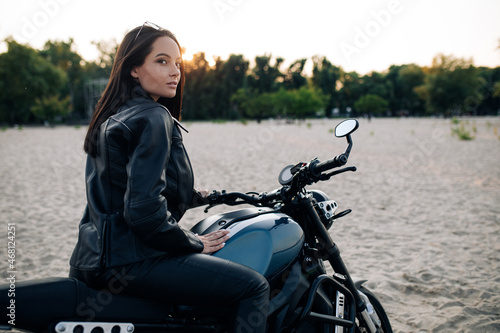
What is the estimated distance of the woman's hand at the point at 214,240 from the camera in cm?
166

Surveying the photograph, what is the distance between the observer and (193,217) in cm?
639

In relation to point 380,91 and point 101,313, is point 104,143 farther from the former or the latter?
point 380,91

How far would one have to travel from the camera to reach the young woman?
4.58ft

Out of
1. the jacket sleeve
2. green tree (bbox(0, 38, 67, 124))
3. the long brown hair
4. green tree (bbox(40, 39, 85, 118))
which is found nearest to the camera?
the jacket sleeve

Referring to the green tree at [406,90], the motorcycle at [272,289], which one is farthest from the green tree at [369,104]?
the motorcycle at [272,289]

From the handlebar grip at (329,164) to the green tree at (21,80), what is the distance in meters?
54.9

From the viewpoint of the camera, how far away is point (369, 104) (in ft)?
286

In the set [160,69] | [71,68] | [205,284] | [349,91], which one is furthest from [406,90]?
[205,284]

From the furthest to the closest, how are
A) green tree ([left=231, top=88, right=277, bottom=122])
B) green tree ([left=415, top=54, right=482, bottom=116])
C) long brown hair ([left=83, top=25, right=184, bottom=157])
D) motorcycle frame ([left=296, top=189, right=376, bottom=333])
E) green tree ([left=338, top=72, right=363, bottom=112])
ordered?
1. green tree ([left=338, top=72, right=363, bottom=112])
2. green tree ([left=231, top=88, right=277, bottom=122])
3. green tree ([left=415, top=54, right=482, bottom=116])
4. motorcycle frame ([left=296, top=189, right=376, bottom=333])
5. long brown hair ([left=83, top=25, right=184, bottom=157])

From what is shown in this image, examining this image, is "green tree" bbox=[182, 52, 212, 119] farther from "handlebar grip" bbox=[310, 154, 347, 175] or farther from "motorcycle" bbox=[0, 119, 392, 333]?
"handlebar grip" bbox=[310, 154, 347, 175]

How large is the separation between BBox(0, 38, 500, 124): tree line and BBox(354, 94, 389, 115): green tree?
23cm

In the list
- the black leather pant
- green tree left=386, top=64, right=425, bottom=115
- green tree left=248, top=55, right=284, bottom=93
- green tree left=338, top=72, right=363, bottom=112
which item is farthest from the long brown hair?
green tree left=386, top=64, right=425, bottom=115

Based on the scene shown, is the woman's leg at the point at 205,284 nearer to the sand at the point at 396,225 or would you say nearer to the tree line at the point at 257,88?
the sand at the point at 396,225

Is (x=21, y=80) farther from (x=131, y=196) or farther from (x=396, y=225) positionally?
(x=131, y=196)
